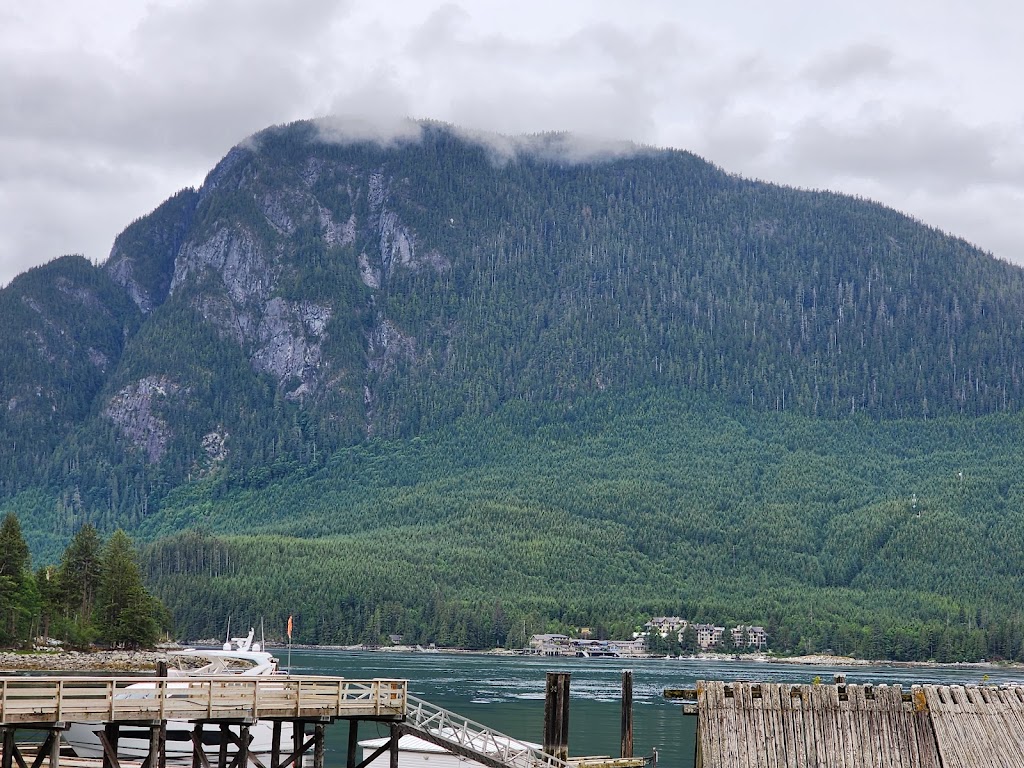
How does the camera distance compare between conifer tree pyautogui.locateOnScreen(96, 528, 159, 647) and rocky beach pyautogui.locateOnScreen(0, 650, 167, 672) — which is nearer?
rocky beach pyautogui.locateOnScreen(0, 650, 167, 672)

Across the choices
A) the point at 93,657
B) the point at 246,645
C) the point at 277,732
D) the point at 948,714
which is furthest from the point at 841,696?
the point at 93,657

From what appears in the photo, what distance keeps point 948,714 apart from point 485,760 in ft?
52.5

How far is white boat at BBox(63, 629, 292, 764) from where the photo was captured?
6109 cm

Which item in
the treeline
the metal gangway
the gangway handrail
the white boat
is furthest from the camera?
the treeline

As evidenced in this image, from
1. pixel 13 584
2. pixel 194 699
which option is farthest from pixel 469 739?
pixel 13 584

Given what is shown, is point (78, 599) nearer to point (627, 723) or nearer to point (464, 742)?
point (627, 723)

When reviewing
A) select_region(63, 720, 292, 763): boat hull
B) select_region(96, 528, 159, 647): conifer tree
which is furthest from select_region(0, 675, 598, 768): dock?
select_region(96, 528, 159, 647): conifer tree

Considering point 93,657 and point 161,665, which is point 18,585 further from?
point 161,665

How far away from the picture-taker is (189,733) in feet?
193

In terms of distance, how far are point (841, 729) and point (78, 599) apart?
13922cm

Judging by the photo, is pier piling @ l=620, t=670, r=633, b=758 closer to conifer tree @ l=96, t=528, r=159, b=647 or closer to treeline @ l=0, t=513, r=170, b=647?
treeline @ l=0, t=513, r=170, b=647

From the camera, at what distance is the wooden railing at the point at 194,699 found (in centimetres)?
4700

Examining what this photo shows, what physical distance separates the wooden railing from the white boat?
1.86 metres

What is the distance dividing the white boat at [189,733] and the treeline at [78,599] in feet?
255
